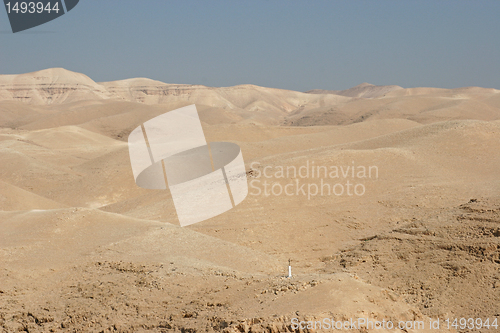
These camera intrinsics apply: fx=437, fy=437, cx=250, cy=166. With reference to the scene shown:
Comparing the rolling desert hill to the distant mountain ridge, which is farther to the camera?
the distant mountain ridge

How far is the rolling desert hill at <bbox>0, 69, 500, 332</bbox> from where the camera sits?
5.79m

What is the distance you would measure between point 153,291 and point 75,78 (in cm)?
9586

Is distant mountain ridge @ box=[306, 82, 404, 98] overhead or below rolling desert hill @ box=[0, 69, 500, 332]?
below

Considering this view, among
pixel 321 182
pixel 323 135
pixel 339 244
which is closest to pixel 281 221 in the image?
pixel 339 244

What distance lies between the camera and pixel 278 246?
10.9 metres

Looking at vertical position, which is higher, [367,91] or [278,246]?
[278,246]

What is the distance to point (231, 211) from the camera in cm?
1329

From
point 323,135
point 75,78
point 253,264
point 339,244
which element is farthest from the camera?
point 75,78

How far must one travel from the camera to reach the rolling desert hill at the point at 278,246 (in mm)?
5785

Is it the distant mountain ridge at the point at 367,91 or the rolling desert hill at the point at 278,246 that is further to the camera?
the distant mountain ridge at the point at 367,91

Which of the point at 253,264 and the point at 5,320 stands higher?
the point at 5,320

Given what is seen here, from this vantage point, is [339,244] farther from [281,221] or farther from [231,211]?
[231,211]

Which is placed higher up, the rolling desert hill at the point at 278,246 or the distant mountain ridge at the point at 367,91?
the rolling desert hill at the point at 278,246

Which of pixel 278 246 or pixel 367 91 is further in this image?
pixel 367 91
